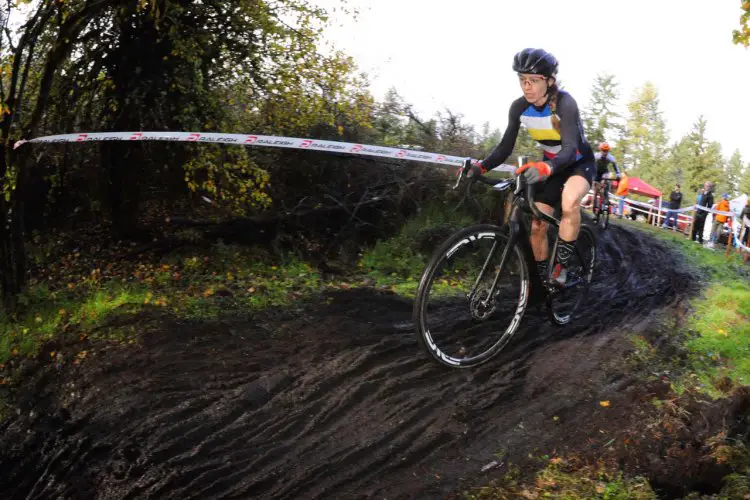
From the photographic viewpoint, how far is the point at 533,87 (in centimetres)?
420

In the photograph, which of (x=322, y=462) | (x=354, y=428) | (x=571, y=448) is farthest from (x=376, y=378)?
(x=571, y=448)

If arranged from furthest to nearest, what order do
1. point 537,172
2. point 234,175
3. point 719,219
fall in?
point 719,219 → point 234,175 → point 537,172

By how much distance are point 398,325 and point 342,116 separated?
4624 millimetres

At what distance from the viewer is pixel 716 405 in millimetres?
3445

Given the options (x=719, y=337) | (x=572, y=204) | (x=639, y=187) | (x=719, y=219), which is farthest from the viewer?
(x=639, y=187)

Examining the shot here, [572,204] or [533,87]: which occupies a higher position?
[533,87]

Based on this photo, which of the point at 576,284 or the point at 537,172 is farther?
the point at 576,284

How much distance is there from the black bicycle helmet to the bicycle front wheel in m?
1.20

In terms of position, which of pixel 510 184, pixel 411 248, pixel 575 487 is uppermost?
pixel 510 184

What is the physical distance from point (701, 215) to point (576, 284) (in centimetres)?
1314

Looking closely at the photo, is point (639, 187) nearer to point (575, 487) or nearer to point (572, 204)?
point (572, 204)

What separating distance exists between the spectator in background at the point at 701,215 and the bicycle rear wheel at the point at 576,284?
479 inches

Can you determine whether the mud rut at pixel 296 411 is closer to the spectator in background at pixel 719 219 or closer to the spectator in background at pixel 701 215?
the spectator in background at pixel 701 215

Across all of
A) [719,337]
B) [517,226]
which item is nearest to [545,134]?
[517,226]
